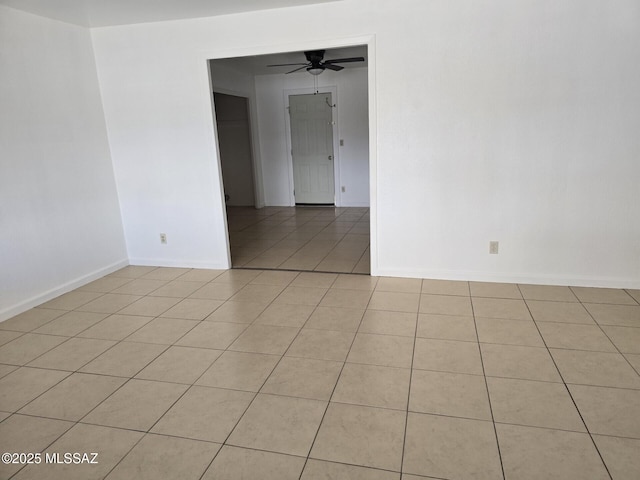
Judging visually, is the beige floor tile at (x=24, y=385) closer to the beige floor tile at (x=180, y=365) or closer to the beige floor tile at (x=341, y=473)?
the beige floor tile at (x=180, y=365)

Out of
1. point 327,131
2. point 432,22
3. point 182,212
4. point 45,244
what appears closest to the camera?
point 432,22

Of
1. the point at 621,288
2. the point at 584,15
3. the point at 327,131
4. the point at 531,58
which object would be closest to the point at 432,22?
the point at 531,58

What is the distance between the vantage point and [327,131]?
25.0ft

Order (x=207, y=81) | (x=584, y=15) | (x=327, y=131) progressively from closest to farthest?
(x=584, y=15) → (x=207, y=81) → (x=327, y=131)

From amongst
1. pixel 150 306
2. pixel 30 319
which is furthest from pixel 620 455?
pixel 30 319

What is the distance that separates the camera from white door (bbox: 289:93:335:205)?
25.0 feet

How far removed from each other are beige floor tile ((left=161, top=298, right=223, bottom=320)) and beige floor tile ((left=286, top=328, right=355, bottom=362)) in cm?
88

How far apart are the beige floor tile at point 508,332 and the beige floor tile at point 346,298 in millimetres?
884

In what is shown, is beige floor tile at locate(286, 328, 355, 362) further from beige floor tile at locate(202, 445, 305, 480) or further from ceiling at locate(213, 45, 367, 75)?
ceiling at locate(213, 45, 367, 75)

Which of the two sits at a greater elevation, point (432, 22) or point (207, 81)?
point (432, 22)

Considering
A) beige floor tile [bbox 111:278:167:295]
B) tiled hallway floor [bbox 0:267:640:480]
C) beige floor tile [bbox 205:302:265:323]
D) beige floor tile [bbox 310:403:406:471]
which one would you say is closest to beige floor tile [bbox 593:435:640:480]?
tiled hallway floor [bbox 0:267:640:480]

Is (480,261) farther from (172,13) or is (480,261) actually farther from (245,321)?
(172,13)

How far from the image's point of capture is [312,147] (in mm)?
7785

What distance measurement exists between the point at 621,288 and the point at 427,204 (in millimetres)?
1672
